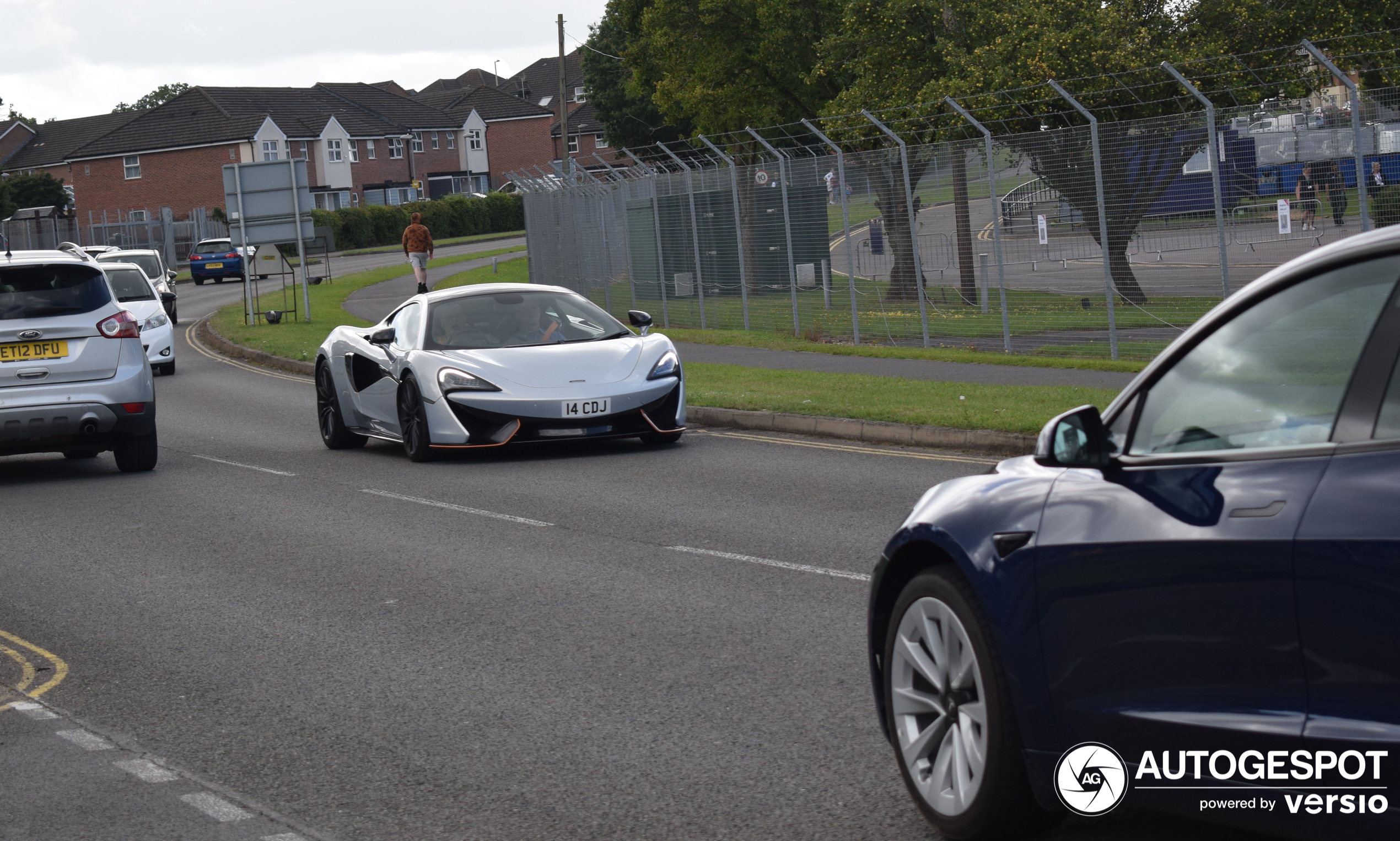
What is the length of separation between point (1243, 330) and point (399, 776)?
2924 mm

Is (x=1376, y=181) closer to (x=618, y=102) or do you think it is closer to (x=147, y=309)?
(x=147, y=309)

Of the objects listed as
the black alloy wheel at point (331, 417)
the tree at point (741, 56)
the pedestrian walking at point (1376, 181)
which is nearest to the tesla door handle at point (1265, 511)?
the black alloy wheel at point (331, 417)

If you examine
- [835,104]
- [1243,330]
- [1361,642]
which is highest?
[835,104]

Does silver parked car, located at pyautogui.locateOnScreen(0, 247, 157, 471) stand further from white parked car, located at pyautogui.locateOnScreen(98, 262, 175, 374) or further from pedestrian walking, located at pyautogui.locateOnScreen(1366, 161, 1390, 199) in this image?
pedestrian walking, located at pyautogui.locateOnScreen(1366, 161, 1390, 199)

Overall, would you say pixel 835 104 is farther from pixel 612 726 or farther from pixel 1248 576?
pixel 1248 576

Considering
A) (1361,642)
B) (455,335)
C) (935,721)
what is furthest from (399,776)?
(455,335)

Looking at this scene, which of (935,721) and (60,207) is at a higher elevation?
(60,207)

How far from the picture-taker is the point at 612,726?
18.3 feet

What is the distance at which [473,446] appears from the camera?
42.9 feet

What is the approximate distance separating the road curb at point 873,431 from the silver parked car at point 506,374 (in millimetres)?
1118

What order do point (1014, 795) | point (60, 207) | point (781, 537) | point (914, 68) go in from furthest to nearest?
point (60, 207), point (914, 68), point (781, 537), point (1014, 795)

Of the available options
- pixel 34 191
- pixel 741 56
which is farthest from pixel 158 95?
pixel 741 56

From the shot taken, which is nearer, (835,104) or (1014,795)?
(1014,795)

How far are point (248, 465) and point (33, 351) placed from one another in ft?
6.53
